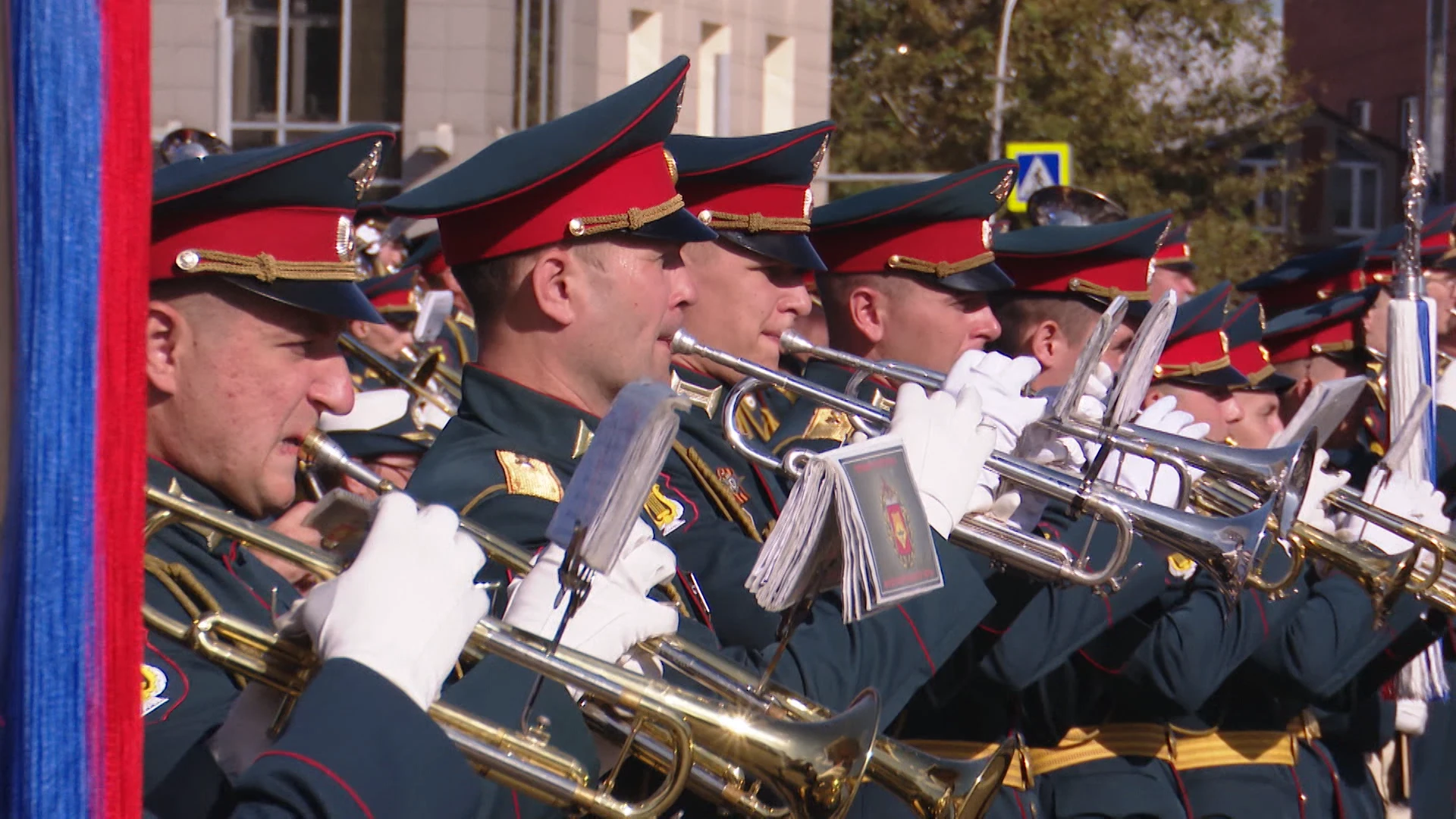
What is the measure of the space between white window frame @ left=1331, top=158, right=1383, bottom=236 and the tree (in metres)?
16.5

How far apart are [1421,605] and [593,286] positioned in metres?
2.96

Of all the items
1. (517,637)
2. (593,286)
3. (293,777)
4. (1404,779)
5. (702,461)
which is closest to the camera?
(293,777)

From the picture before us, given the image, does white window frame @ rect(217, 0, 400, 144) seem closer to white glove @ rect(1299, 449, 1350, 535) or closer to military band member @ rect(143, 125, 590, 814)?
white glove @ rect(1299, 449, 1350, 535)

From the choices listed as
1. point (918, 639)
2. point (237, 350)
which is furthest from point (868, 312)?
point (237, 350)

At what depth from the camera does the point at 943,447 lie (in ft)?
12.5

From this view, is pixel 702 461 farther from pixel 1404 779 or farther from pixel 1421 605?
pixel 1404 779

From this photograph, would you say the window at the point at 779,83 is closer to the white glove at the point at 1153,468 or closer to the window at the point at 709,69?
the window at the point at 709,69

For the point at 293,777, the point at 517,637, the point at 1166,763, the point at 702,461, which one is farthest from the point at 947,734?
the point at 293,777

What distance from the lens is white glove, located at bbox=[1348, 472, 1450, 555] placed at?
552 cm

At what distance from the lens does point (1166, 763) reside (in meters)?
5.35

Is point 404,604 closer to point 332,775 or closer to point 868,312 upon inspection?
point 332,775

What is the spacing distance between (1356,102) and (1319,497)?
43.5 m

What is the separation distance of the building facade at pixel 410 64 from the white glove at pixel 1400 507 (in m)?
12.1

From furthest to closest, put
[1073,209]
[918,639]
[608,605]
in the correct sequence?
1. [1073,209]
2. [918,639]
3. [608,605]
